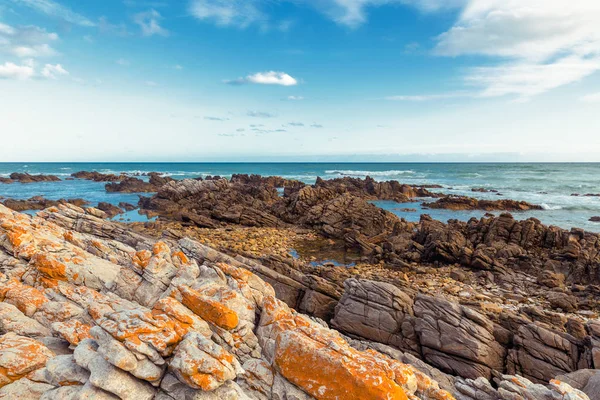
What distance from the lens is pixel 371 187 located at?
7238 centimetres

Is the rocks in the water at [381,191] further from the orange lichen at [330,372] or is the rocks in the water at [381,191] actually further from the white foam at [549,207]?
the orange lichen at [330,372]

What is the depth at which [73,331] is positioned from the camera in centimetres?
797

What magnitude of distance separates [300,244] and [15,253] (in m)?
24.8

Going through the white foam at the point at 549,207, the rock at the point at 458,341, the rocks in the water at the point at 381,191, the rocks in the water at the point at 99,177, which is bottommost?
the rock at the point at 458,341

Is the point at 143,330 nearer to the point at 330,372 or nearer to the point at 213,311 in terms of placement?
the point at 213,311

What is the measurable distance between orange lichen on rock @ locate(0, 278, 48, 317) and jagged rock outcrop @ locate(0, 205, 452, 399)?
0.08ft

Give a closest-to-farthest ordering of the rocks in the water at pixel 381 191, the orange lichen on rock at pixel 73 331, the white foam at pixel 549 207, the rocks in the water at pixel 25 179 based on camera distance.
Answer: the orange lichen on rock at pixel 73 331 < the white foam at pixel 549 207 < the rocks in the water at pixel 381 191 < the rocks in the water at pixel 25 179

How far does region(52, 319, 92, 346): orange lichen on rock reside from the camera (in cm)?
776

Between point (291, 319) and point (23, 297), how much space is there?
26.8ft

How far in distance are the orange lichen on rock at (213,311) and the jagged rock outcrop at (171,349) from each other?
0.03m

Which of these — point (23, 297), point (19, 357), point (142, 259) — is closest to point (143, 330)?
point (19, 357)

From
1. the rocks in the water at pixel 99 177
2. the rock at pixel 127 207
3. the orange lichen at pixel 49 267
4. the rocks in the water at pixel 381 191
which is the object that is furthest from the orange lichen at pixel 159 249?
the rocks in the water at pixel 99 177

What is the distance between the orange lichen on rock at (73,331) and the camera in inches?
306

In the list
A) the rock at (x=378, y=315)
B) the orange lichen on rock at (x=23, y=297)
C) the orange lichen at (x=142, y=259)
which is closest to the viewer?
the orange lichen on rock at (x=23, y=297)
